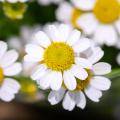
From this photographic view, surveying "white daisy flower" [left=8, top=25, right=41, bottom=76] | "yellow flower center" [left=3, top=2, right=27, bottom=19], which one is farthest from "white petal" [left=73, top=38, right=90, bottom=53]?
"white daisy flower" [left=8, top=25, right=41, bottom=76]

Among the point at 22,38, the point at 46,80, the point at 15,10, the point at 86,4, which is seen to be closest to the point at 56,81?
the point at 46,80

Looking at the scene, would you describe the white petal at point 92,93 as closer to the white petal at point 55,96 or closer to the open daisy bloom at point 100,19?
the white petal at point 55,96

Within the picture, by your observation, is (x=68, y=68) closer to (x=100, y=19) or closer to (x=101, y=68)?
(x=101, y=68)

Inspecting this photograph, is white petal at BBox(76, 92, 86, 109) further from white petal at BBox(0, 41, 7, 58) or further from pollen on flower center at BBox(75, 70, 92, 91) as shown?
white petal at BBox(0, 41, 7, 58)

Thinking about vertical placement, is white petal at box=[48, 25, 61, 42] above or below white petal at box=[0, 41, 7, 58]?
above

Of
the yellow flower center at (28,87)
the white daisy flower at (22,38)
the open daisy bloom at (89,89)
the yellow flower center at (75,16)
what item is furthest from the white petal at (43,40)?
the white daisy flower at (22,38)
